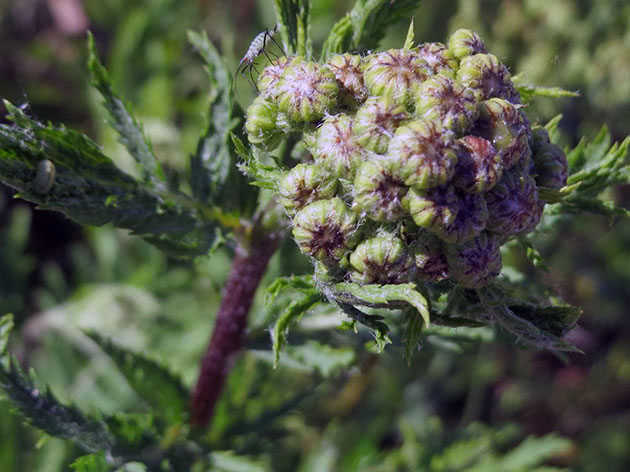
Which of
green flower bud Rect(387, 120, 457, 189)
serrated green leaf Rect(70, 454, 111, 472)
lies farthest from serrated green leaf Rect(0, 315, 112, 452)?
green flower bud Rect(387, 120, 457, 189)

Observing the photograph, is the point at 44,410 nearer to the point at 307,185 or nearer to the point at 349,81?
the point at 307,185

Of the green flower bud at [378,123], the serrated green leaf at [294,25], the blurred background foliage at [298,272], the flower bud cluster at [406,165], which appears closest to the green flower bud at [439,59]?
the flower bud cluster at [406,165]

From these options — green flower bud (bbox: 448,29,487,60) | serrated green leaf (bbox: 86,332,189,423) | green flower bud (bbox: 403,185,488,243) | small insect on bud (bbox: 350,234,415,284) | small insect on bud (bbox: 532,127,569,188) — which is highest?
green flower bud (bbox: 448,29,487,60)

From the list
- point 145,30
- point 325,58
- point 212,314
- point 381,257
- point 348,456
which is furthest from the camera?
point 145,30

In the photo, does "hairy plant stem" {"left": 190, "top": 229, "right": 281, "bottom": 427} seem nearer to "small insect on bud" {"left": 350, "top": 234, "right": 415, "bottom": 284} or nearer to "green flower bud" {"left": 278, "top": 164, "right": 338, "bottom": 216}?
"green flower bud" {"left": 278, "top": 164, "right": 338, "bottom": 216}

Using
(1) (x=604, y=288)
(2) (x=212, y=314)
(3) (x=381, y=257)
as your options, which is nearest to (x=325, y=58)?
(3) (x=381, y=257)

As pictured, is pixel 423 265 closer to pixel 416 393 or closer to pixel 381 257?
pixel 381 257

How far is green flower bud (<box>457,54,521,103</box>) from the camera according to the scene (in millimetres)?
2141

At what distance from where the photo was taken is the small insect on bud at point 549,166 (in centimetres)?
228

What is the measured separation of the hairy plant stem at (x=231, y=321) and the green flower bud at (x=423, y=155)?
2.99ft

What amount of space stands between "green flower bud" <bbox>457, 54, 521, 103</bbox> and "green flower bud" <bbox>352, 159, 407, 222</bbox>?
43 cm

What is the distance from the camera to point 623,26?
5410mm

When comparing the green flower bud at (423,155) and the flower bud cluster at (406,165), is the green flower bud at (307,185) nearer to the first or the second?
the flower bud cluster at (406,165)

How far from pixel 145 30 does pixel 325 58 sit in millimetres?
3752
